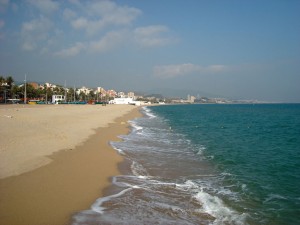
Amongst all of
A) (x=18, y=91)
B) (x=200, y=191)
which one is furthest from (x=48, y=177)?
(x=18, y=91)

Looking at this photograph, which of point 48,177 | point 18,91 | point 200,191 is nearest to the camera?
point 200,191

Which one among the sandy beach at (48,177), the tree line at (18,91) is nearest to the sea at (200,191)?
the sandy beach at (48,177)

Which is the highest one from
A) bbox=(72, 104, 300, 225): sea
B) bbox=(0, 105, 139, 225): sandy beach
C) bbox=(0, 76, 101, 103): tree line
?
bbox=(0, 76, 101, 103): tree line

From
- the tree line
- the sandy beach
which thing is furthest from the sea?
the tree line

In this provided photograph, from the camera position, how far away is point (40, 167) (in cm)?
1126

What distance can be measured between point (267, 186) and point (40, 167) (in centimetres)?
901

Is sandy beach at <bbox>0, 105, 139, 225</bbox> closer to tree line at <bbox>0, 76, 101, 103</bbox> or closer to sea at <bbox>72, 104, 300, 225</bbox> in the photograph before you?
sea at <bbox>72, 104, 300, 225</bbox>

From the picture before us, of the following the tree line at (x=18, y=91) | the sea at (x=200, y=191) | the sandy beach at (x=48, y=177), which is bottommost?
the sea at (x=200, y=191)

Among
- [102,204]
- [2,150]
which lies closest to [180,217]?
[102,204]

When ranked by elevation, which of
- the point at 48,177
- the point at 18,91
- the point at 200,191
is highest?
the point at 18,91

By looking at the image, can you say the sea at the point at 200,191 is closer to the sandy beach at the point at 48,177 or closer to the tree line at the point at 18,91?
the sandy beach at the point at 48,177

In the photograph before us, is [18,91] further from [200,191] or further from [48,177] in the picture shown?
[200,191]

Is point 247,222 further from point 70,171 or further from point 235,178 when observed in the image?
point 70,171

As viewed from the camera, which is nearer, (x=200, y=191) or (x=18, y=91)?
(x=200, y=191)
